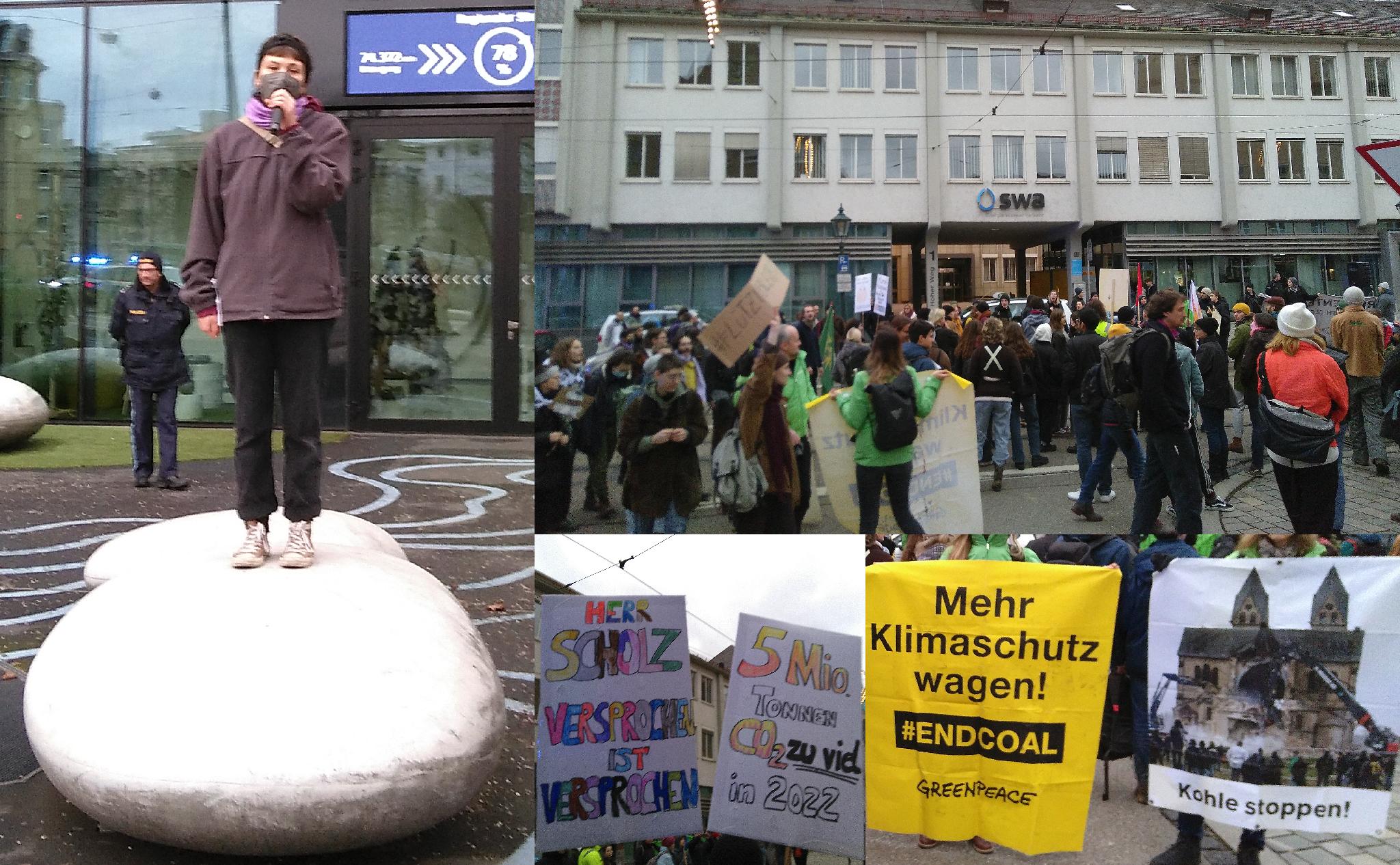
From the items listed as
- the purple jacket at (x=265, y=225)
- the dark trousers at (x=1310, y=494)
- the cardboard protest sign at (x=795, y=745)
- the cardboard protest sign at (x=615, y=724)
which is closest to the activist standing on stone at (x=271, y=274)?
the purple jacket at (x=265, y=225)

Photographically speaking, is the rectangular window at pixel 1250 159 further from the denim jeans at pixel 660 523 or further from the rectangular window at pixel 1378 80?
the denim jeans at pixel 660 523

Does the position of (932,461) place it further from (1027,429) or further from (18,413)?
(18,413)

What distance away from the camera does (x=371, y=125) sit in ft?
39.2

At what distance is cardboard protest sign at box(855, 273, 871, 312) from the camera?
9.18 ft

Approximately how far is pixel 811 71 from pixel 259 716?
2008 mm

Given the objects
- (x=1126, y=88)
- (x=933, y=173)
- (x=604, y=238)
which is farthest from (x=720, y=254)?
(x=1126, y=88)

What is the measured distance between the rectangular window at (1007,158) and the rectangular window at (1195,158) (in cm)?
37

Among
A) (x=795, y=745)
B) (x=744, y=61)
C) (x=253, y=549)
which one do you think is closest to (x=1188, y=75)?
(x=744, y=61)

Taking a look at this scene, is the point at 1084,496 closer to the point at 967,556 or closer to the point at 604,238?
the point at 967,556

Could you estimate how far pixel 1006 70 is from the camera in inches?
116

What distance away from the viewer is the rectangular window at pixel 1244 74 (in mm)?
2951

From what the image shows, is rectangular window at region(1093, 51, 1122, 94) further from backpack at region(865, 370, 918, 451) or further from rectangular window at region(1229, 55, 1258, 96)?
backpack at region(865, 370, 918, 451)

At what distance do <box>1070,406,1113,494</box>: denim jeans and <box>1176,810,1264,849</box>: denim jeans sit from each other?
4.69 feet

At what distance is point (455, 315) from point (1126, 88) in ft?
32.5
